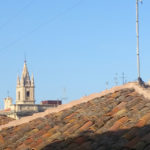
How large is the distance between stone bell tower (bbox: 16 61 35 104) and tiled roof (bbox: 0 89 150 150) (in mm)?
150082

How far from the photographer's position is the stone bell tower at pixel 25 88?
537ft

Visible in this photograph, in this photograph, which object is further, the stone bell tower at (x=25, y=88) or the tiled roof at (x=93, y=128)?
the stone bell tower at (x=25, y=88)

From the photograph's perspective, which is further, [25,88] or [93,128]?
[25,88]

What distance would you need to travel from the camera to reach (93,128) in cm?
1066

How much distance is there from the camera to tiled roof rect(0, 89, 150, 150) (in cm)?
929

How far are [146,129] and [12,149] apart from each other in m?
3.41

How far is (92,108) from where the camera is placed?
40.7ft

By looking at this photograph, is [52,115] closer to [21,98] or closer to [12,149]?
[12,149]

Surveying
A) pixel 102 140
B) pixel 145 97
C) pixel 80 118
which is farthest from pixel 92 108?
pixel 102 140

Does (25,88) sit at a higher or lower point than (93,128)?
lower

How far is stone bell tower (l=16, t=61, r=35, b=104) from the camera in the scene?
163750 millimetres

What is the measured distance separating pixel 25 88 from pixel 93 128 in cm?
15705

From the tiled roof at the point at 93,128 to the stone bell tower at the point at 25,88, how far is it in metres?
150

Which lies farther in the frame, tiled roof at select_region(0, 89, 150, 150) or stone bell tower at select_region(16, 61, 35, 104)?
stone bell tower at select_region(16, 61, 35, 104)
